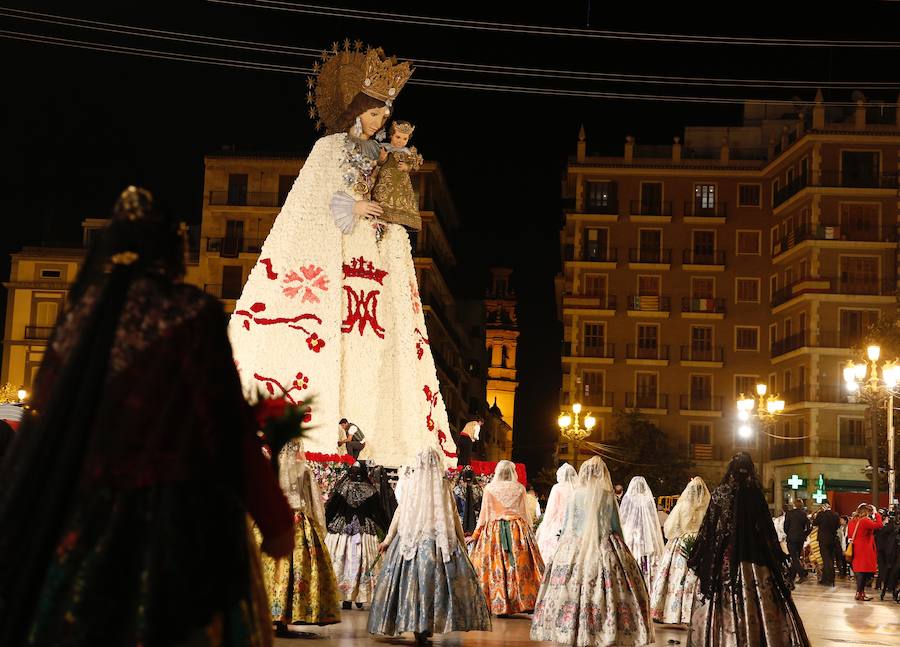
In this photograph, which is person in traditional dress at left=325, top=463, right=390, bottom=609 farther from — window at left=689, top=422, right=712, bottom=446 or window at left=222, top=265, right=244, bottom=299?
window at left=689, top=422, right=712, bottom=446

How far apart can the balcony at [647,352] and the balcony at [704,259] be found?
4284 millimetres

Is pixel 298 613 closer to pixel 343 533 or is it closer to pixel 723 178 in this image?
pixel 343 533

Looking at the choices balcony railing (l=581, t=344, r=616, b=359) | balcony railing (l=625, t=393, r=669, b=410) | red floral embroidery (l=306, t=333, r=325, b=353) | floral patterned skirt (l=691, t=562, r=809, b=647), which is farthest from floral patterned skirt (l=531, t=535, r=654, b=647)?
balcony railing (l=581, t=344, r=616, b=359)

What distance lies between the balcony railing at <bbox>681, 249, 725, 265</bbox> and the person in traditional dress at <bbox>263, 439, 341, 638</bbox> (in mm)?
54859

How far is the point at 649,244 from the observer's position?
66188 mm

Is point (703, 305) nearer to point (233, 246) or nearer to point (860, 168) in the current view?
point (860, 168)

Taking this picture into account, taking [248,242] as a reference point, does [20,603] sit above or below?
below

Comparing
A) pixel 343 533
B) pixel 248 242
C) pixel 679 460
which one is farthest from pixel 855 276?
pixel 343 533

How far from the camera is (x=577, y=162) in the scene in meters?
66.2

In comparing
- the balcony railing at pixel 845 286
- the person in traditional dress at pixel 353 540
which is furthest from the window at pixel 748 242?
the person in traditional dress at pixel 353 540

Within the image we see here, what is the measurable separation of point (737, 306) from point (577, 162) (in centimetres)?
1054

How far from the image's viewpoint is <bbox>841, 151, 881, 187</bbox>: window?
60.2 metres

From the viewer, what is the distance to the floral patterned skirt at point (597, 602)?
39.1 ft

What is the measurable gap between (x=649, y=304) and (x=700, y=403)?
17.8 ft
